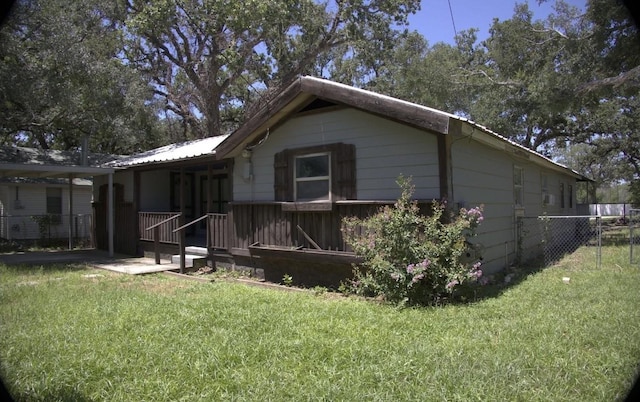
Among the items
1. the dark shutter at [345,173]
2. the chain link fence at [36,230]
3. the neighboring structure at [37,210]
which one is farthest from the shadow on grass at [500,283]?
the neighboring structure at [37,210]

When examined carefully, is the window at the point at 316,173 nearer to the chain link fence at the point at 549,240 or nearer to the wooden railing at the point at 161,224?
the wooden railing at the point at 161,224

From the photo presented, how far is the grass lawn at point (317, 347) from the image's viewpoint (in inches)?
138

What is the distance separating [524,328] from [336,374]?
2367mm

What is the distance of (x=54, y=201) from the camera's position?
2134cm

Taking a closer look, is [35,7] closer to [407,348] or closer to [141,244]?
[141,244]

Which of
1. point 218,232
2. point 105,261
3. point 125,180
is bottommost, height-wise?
point 105,261

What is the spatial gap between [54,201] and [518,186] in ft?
67.1

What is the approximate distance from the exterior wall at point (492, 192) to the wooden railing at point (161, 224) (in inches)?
A: 273

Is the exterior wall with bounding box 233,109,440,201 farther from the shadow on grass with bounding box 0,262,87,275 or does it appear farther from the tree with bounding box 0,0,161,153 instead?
the tree with bounding box 0,0,161,153

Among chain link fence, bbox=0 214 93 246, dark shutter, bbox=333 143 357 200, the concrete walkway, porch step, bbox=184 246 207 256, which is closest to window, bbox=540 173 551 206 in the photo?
dark shutter, bbox=333 143 357 200

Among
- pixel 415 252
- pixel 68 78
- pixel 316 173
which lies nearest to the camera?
pixel 415 252

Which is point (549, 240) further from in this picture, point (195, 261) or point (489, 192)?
point (195, 261)

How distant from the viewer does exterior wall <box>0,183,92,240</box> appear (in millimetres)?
19250

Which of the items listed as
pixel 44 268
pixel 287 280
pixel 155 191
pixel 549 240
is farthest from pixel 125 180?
pixel 549 240
